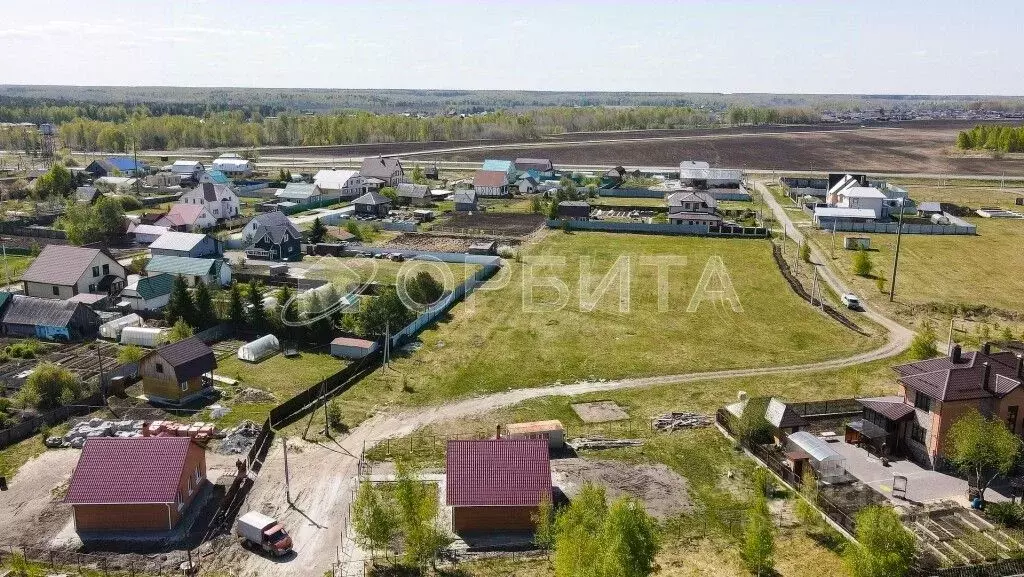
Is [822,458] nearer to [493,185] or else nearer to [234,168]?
[493,185]

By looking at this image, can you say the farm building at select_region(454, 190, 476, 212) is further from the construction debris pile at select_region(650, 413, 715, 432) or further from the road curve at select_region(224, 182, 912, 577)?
the construction debris pile at select_region(650, 413, 715, 432)

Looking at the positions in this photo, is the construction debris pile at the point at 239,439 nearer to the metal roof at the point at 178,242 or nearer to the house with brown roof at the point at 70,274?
the house with brown roof at the point at 70,274

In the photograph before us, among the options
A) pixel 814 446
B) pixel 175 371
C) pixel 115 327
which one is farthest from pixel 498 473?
pixel 115 327

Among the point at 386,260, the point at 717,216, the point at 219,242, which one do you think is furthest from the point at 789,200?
the point at 219,242

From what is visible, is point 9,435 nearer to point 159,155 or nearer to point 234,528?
point 234,528

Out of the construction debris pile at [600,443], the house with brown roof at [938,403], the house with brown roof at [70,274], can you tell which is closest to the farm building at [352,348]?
the construction debris pile at [600,443]

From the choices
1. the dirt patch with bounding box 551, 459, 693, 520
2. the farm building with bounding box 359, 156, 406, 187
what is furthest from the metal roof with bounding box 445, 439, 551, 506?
the farm building with bounding box 359, 156, 406, 187
